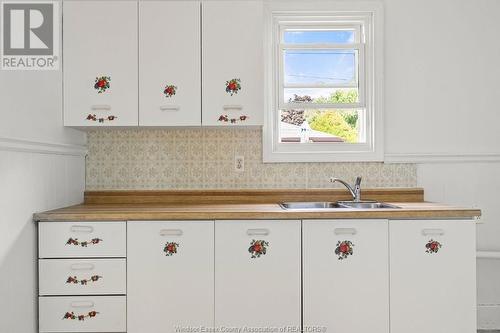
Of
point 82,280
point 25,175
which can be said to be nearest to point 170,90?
point 25,175

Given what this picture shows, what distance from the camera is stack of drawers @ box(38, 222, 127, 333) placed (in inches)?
89.7

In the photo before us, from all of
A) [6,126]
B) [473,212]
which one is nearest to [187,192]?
[6,126]

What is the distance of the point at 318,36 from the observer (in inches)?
121

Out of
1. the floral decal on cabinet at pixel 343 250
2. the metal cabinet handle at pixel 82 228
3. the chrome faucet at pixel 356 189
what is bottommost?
the floral decal on cabinet at pixel 343 250

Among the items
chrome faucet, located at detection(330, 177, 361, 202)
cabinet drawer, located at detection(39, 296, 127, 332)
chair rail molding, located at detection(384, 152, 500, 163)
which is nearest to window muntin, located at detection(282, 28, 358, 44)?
chair rail molding, located at detection(384, 152, 500, 163)

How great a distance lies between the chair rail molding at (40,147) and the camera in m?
2.03

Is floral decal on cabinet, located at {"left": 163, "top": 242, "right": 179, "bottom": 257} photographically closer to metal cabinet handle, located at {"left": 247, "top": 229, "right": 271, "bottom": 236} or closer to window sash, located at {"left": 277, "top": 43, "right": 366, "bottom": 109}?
metal cabinet handle, located at {"left": 247, "top": 229, "right": 271, "bottom": 236}

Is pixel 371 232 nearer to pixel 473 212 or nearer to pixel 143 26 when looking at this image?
pixel 473 212

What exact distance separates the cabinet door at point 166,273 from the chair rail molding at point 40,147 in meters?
0.61

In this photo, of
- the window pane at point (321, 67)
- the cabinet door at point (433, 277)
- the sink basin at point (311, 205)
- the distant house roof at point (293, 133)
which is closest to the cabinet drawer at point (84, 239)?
the sink basin at point (311, 205)

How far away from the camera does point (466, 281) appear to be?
2299 mm

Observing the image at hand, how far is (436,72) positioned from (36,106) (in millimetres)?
2422

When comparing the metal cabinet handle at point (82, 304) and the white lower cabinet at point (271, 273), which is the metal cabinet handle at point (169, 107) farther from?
the metal cabinet handle at point (82, 304)

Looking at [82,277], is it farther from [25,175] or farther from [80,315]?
[25,175]
